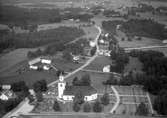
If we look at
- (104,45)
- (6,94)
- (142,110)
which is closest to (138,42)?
(104,45)

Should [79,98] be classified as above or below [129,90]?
above

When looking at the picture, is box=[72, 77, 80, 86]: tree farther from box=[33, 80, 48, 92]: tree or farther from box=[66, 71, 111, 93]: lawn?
box=[33, 80, 48, 92]: tree

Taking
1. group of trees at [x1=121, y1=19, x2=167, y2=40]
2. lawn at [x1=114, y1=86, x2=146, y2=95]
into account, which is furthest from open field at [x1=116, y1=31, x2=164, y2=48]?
lawn at [x1=114, y1=86, x2=146, y2=95]

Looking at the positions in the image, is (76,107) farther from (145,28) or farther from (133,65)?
(145,28)

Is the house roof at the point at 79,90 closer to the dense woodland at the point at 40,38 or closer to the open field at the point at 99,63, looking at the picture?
the open field at the point at 99,63

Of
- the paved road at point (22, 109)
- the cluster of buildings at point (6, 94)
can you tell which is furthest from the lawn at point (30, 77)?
the paved road at point (22, 109)

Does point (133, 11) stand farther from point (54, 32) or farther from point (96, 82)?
point (96, 82)

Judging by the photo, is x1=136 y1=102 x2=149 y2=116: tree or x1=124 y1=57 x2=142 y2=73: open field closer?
x1=136 y1=102 x2=149 y2=116: tree
